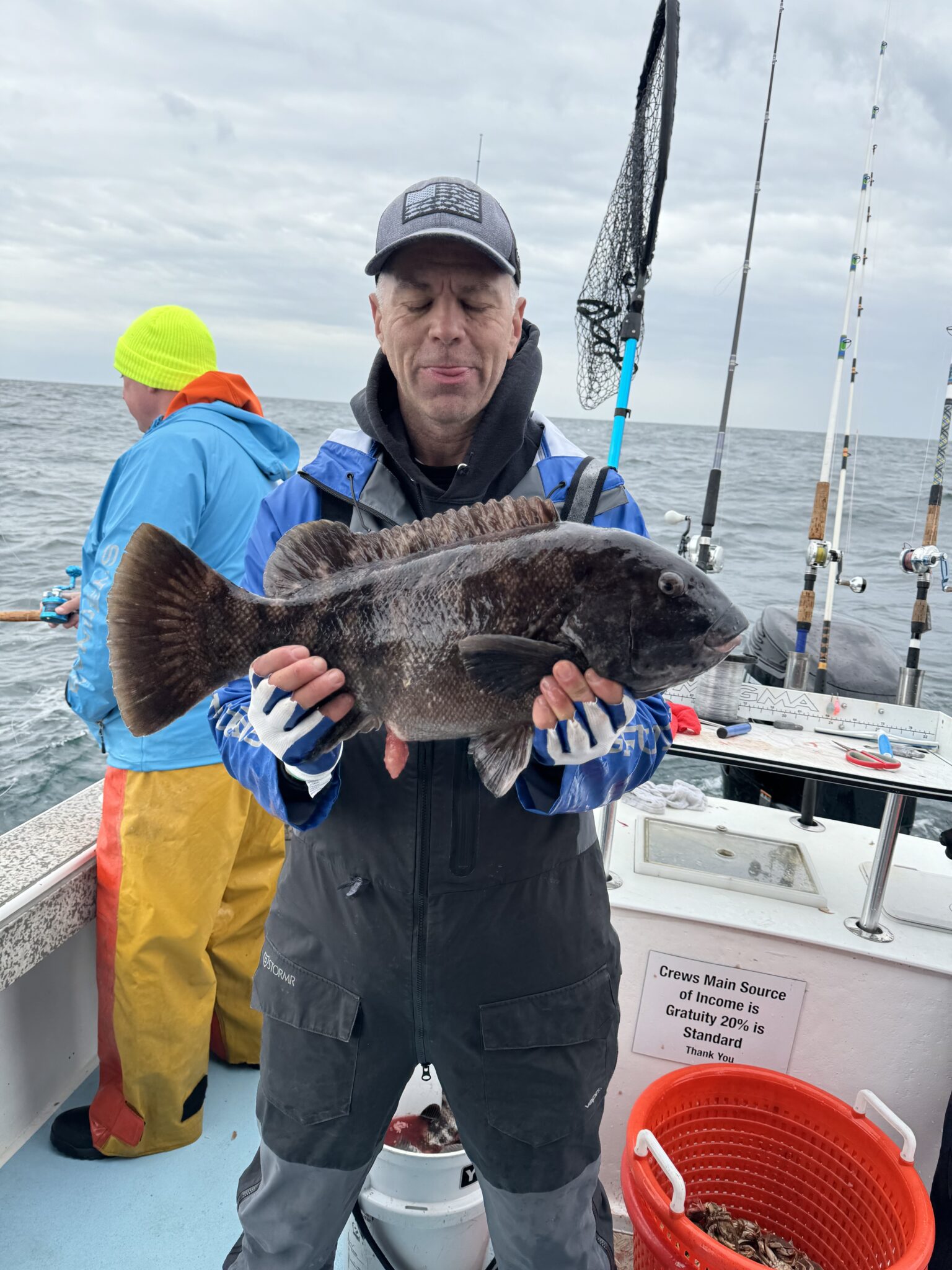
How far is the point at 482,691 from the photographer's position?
187cm

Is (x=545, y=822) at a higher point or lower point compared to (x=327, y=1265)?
higher

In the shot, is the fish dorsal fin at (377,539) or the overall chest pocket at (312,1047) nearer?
the fish dorsal fin at (377,539)

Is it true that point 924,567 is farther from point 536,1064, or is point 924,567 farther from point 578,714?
point 536,1064

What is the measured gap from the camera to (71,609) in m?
4.14

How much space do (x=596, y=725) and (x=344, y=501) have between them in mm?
935

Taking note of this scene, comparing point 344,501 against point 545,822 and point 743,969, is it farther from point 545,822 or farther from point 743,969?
point 743,969

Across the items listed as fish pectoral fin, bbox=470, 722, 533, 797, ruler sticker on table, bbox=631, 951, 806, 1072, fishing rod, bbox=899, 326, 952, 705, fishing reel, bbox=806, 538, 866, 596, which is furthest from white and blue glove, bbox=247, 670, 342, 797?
fishing reel, bbox=806, 538, 866, 596

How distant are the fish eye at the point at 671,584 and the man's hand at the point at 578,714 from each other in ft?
0.77

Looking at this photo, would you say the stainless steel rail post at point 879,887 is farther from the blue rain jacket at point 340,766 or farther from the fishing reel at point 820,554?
the fishing reel at point 820,554

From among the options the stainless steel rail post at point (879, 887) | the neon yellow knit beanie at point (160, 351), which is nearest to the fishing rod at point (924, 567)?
the stainless steel rail post at point (879, 887)

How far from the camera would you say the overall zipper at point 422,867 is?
2.04m

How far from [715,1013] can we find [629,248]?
3.73 meters

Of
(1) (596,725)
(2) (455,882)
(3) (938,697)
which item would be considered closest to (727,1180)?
(2) (455,882)

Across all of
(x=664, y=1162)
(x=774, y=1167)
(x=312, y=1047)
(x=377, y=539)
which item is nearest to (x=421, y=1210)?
(x=664, y=1162)
